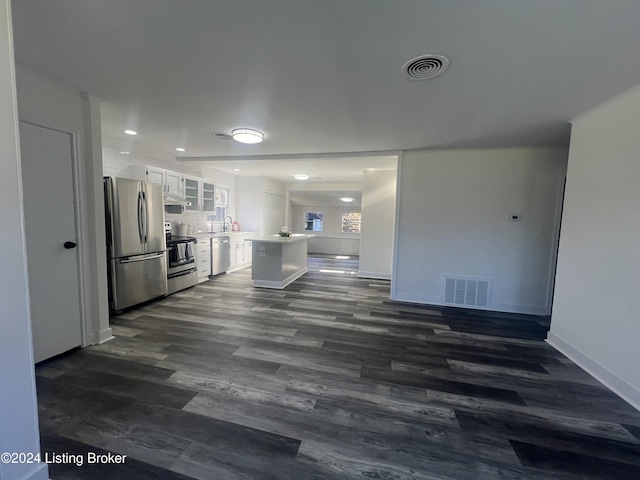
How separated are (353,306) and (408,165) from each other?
2.46m

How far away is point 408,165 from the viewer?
428 cm

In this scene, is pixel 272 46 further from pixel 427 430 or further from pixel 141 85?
pixel 427 430

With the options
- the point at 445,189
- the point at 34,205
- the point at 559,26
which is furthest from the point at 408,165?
the point at 34,205

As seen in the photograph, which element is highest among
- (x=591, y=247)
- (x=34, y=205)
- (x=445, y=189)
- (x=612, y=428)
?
(x=445, y=189)

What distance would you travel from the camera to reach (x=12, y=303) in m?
1.21

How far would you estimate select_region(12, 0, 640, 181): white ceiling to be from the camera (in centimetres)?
139

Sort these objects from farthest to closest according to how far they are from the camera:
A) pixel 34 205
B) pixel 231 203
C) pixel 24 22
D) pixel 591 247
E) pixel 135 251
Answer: pixel 231 203, pixel 135 251, pixel 591 247, pixel 34 205, pixel 24 22

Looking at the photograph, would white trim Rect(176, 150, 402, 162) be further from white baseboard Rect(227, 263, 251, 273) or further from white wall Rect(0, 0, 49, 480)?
white wall Rect(0, 0, 49, 480)

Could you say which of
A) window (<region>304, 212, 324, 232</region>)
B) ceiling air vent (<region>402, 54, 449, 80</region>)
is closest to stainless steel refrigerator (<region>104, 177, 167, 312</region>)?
ceiling air vent (<region>402, 54, 449, 80</region>)

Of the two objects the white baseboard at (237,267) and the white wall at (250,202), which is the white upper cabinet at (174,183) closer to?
the white baseboard at (237,267)

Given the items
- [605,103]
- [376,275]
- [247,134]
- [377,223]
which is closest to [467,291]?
[376,275]

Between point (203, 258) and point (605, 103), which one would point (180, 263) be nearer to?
point (203, 258)

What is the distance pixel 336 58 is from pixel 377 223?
177 inches

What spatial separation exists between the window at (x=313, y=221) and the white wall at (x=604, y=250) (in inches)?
312
